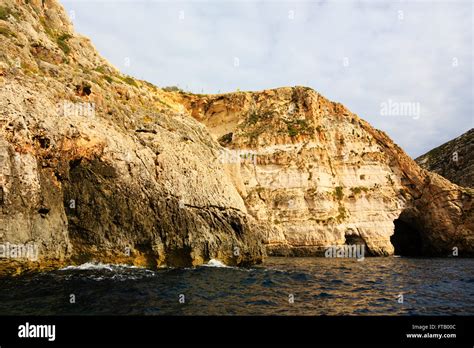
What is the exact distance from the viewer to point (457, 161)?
61.2m

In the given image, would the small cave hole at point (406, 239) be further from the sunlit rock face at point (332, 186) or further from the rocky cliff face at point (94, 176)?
the rocky cliff face at point (94, 176)

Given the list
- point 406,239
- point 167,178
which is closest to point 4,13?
point 167,178

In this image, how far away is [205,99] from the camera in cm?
5941

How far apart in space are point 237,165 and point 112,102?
71.1 ft

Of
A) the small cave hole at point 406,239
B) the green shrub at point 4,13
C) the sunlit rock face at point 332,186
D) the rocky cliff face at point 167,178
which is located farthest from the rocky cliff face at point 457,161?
the green shrub at point 4,13

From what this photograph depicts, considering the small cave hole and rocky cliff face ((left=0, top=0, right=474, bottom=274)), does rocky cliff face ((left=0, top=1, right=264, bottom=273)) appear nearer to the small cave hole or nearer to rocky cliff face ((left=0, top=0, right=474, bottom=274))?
rocky cliff face ((left=0, top=0, right=474, bottom=274))

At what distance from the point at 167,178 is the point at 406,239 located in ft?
146

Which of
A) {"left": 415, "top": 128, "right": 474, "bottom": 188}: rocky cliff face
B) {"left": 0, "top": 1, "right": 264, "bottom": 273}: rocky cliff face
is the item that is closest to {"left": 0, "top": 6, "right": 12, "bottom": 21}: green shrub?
{"left": 0, "top": 1, "right": 264, "bottom": 273}: rocky cliff face

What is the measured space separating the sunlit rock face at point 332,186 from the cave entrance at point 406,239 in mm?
156

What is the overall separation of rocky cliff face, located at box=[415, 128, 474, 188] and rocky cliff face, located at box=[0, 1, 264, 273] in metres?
46.7

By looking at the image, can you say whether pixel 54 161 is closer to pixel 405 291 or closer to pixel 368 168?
pixel 405 291

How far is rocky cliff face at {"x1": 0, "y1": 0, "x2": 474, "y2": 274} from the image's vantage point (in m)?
17.9
